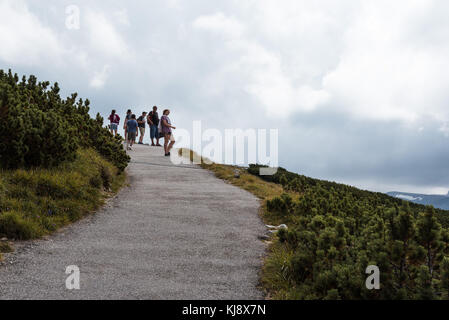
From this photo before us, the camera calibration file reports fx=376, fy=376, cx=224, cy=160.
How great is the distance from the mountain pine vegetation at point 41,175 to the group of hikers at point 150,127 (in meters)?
6.31

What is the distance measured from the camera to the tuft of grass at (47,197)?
22.4ft

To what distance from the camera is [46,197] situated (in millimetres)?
8164

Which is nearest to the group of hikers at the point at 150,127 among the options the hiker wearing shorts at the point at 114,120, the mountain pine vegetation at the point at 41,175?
the hiker wearing shorts at the point at 114,120

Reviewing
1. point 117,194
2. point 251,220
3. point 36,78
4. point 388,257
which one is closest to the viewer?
point 388,257

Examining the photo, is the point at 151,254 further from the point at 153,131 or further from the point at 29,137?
the point at 153,131

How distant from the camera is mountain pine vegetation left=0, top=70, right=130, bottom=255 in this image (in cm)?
727

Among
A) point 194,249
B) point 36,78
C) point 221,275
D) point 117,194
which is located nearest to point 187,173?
point 117,194

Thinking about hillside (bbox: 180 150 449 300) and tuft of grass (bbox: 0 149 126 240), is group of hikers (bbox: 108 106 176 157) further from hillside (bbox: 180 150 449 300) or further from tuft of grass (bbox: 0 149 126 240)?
hillside (bbox: 180 150 449 300)

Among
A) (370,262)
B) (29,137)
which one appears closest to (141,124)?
(29,137)

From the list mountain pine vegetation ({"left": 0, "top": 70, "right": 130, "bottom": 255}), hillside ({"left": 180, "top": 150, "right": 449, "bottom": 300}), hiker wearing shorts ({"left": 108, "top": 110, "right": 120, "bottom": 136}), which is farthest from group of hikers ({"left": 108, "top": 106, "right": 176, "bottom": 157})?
hillside ({"left": 180, "top": 150, "right": 449, "bottom": 300})
